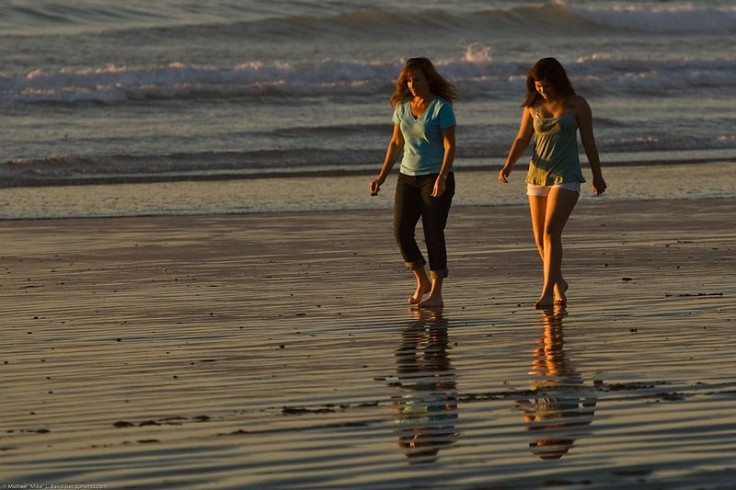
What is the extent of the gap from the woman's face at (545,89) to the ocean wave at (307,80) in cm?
2211

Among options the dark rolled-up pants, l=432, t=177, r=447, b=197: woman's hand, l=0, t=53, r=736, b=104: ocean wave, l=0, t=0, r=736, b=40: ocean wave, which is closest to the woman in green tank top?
l=432, t=177, r=447, b=197: woman's hand

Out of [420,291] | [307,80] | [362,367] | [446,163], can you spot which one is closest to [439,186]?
[446,163]

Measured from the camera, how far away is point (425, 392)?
266 inches

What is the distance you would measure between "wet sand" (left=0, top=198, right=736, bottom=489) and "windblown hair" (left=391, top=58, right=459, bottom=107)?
Result: 1308 millimetres

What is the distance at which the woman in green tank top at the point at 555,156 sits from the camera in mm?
9438

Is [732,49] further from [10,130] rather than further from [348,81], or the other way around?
[10,130]

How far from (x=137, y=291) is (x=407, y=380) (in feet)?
12.8

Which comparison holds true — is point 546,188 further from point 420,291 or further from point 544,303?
point 420,291

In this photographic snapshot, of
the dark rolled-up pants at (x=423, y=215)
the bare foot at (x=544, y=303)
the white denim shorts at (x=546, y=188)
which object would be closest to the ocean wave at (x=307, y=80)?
the dark rolled-up pants at (x=423, y=215)

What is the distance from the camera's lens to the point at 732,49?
47.1m

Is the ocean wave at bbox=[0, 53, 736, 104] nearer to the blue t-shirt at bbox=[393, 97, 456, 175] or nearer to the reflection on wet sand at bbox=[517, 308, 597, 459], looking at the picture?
the blue t-shirt at bbox=[393, 97, 456, 175]

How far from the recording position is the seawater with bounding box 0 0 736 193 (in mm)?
23875

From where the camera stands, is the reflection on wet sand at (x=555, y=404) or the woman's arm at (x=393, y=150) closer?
the reflection on wet sand at (x=555, y=404)

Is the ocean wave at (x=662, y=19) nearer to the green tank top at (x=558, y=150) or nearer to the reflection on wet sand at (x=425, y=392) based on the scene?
the green tank top at (x=558, y=150)
